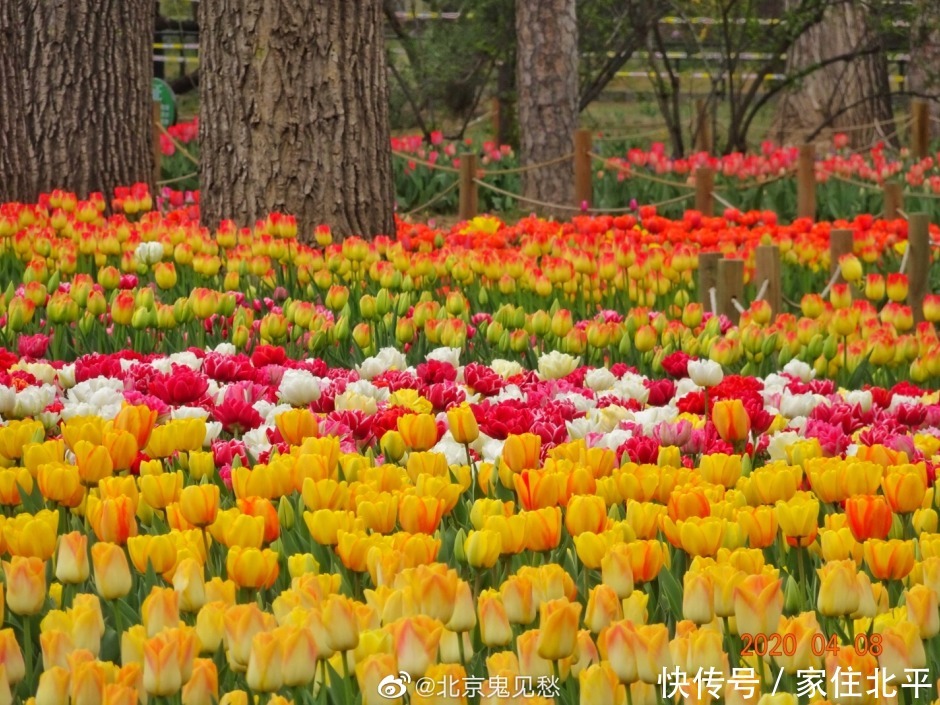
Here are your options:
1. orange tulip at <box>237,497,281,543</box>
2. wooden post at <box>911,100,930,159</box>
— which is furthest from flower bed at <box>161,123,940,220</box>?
orange tulip at <box>237,497,281,543</box>

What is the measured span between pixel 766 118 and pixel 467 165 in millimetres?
14373

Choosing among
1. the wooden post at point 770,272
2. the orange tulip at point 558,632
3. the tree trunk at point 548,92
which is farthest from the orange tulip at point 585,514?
the tree trunk at point 548,92

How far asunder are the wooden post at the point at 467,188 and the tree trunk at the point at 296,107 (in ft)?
14.7

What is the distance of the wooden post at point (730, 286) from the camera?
5562 millimetres

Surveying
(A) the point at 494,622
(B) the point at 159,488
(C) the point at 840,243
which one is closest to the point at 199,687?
(A) the point at 494,622

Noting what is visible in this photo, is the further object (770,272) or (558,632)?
(770,272)

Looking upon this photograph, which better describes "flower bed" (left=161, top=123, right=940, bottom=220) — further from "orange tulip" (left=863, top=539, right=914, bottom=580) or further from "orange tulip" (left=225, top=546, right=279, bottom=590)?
"orange tulip" (left=863, top=539, right=914, bottom=580)

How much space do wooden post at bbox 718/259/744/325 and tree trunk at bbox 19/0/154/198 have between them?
493 centimetres

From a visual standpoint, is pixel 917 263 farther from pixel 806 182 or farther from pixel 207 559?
pixel 806 182

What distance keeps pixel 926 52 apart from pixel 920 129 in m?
2.27

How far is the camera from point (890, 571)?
7.28 feet

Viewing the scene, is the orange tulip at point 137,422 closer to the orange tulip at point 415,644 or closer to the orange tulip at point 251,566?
the orange tulip at point 251,566

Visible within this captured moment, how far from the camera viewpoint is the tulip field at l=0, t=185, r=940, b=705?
72.0 inches

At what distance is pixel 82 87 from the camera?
9352 millimetres
